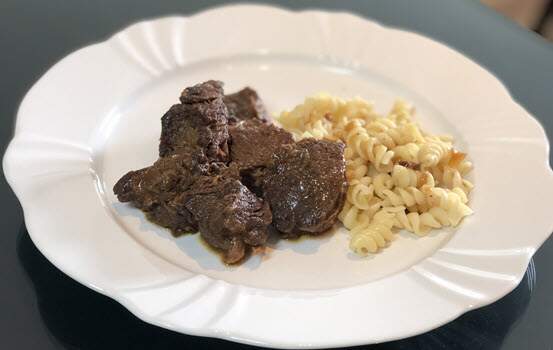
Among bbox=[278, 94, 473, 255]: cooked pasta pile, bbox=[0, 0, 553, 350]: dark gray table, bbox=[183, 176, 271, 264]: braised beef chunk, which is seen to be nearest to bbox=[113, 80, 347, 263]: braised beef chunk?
bbox=[183, 176, 271, 264]: braised beef chunk

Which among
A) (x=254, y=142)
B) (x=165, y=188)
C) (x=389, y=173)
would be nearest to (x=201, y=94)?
(x=254, y=142)

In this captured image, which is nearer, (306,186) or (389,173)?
(306,186)

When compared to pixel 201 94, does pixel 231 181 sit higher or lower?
lower

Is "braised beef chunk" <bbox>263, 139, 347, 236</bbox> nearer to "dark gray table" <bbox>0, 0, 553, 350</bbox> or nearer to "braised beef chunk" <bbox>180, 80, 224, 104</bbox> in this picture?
"braised beef chunk" <bbox>180, 80, 224, 104</bbox>

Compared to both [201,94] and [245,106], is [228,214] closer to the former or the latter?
[201,94]

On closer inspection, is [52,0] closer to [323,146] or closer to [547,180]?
[323,146]
